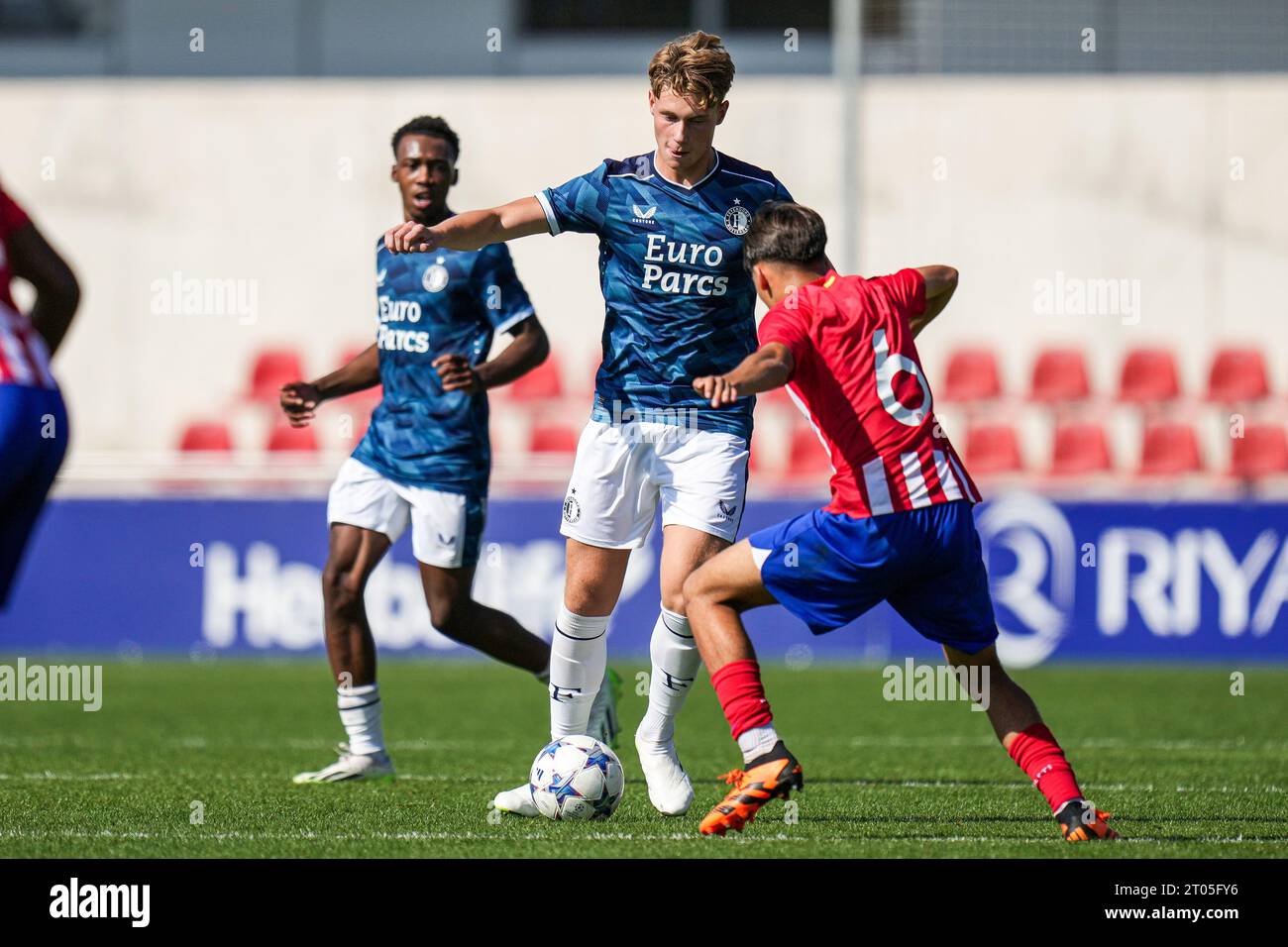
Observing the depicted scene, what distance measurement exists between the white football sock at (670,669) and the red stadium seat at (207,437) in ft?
37.6

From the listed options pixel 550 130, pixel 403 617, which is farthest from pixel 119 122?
pixel 403 617

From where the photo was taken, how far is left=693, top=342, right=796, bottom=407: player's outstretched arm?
4.75m

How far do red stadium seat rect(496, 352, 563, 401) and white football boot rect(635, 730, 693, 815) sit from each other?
36.4 ft

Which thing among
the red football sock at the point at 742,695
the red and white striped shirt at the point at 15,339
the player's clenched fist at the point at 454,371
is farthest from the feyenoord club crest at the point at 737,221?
the red and white striped shirt at the point at 15,339

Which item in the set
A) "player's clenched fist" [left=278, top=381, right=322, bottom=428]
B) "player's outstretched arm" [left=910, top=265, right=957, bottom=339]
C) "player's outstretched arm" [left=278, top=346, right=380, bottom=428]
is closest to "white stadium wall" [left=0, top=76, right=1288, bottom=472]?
"player's outstretched arm" [left=278, top=346, right=380, bottom=428]

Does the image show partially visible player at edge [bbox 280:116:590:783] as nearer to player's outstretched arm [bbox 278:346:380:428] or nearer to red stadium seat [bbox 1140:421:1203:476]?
player's outstretched arm [bbox 278:346:380:428]

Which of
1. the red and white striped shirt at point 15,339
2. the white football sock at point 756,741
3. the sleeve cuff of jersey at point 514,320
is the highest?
the red and white striped shirt at point 15,339

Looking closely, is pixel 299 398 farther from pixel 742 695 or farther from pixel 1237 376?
pixel 1237 376

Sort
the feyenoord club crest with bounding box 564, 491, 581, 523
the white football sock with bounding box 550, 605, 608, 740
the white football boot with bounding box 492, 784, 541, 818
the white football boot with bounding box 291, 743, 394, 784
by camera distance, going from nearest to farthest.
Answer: the white football boot with bounding box 492, 784, 541, 818 → the feyenoord club crest with bounding box 564, 491, 581, 523 → the white football sock with bounding box 550, 605, 608, 740 → the white football boot with bounding box 291, 743, 394, 784

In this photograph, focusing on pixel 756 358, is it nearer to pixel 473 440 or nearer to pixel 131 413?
pixel 473 440

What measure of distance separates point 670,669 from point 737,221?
1.54 meters

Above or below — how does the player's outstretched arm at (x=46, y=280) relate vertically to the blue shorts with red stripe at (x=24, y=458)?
above

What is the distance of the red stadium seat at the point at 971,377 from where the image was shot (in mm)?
16969

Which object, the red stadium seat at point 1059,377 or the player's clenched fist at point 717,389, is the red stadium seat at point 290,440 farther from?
the player's clenched fist at point 717,389
